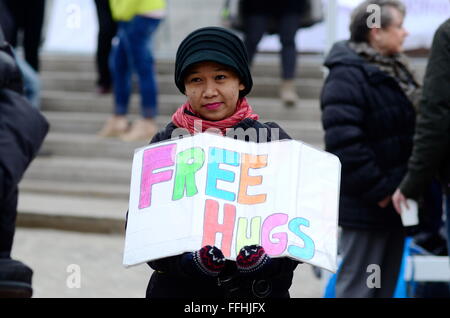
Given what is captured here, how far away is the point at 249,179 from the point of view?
2.27m

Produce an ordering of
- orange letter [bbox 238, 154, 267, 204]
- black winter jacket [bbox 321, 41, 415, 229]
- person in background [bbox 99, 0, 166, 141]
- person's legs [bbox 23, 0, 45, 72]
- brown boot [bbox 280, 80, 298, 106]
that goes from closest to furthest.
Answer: orange letter [bbox 238, 154, 267, 204], black winter jacket [bbox 321, 41, 415, 229], person in background [bbox 99, 0, 166, 141], brown boot [bbox 280, 80, 298, 106], person's legs [bbox 23, 0, 45, 72]

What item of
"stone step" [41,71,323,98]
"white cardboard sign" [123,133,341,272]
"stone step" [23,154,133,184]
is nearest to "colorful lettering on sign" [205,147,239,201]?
"white cardboard sign" [123,133,341,272]

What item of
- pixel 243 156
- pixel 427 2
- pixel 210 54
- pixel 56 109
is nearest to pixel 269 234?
pixel 243 156

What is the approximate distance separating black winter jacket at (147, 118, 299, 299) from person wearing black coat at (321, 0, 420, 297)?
51.3 inches

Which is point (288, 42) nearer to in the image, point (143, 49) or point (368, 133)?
point (143, 49)

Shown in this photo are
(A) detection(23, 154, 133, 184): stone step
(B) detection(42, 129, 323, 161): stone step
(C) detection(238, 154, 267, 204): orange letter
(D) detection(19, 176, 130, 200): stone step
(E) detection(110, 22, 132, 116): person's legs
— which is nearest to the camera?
(C) detection(238, 154, 267, 204): orange letter

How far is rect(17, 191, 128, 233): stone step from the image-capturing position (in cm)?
601

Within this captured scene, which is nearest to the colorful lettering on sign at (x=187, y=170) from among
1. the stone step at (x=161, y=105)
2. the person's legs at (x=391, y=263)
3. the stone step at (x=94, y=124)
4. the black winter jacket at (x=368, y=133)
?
the black winter jacket at (x=368, y=133)

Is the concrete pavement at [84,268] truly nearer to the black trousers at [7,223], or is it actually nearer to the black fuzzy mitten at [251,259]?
the black trousers at [7,223]

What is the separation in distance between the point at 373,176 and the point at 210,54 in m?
1.59

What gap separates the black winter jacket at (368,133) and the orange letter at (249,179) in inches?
59.2

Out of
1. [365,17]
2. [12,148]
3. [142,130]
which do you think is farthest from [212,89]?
[142,130]

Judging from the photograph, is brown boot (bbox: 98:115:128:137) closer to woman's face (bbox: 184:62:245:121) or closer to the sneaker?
the sneaker

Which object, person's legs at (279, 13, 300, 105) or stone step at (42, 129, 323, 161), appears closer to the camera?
person's legs at (279, 13, 300, 105)
